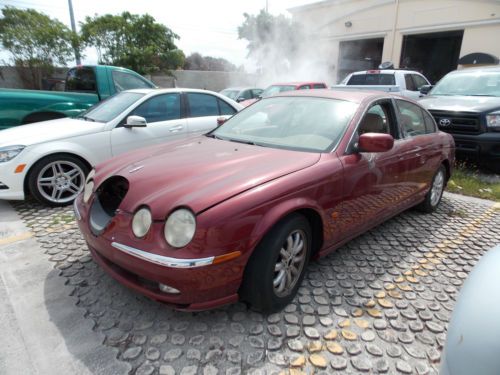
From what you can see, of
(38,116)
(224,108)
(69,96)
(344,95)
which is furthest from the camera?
(69,96)

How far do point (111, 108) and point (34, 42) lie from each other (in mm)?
11007

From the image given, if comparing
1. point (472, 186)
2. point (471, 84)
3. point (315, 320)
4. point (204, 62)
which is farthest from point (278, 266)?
point (204, 62)

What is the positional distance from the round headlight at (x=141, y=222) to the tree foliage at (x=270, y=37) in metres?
22.6

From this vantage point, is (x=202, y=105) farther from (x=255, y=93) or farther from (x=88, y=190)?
(x=255, y=93)

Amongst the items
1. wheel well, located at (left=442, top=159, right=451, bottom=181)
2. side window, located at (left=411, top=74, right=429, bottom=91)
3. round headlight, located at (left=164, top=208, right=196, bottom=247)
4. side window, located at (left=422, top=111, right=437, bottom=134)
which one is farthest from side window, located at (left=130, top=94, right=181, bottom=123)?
side window, located at (left=411, top=74, right=429, bottom=91)

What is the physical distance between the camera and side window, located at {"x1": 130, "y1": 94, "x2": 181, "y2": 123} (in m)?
5.00

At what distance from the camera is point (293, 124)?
10.4 feet

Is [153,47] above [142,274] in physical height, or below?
above

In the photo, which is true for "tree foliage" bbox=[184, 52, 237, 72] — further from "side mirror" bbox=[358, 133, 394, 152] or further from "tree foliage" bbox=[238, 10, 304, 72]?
"side mirror" bbox=[358, 133, 394, 152]

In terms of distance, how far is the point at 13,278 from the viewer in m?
2.86

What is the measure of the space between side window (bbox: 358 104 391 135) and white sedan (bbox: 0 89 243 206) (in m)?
2.87

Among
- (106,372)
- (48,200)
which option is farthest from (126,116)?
(106,372)

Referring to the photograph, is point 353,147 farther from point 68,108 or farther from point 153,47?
point 153,47

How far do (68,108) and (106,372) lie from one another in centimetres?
537
